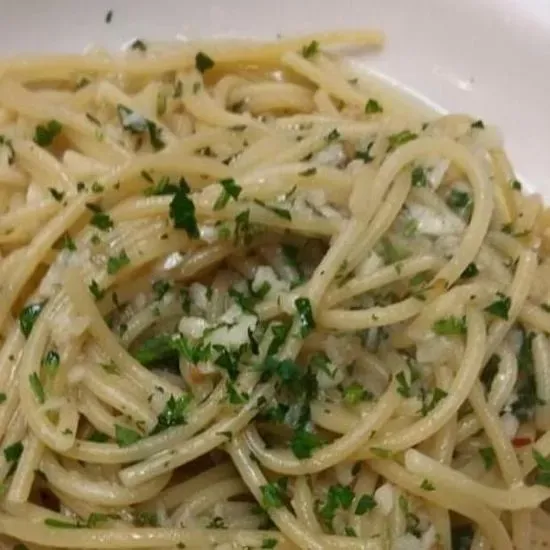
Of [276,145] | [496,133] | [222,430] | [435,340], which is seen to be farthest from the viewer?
[496,133]

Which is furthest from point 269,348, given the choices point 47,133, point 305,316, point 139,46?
point 139,46

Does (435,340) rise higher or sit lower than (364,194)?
lower

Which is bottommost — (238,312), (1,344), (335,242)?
(1,344)

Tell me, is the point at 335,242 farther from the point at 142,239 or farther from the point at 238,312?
the point at 142,239

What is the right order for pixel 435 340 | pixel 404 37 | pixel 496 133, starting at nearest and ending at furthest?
1. pixel 435 340
2. pixel 496 133
3. pixel 404 37

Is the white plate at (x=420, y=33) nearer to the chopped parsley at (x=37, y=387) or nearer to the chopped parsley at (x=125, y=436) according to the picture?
the chopped parsley at (x=37, y=387)

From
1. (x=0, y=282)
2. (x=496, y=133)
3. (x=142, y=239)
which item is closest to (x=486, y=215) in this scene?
(x=496, y=133)

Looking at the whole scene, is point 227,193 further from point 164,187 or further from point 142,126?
→ point 142,126

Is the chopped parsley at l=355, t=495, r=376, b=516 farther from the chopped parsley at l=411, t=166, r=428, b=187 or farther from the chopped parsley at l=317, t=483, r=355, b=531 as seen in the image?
the chopped parsley at l=411, t=166, r=428, b=187

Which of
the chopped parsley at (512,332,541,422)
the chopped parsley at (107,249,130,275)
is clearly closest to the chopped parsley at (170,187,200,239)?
the chopped parsley at (107,249,130,275)

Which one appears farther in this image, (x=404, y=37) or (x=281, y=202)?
(x=404, y=37)
